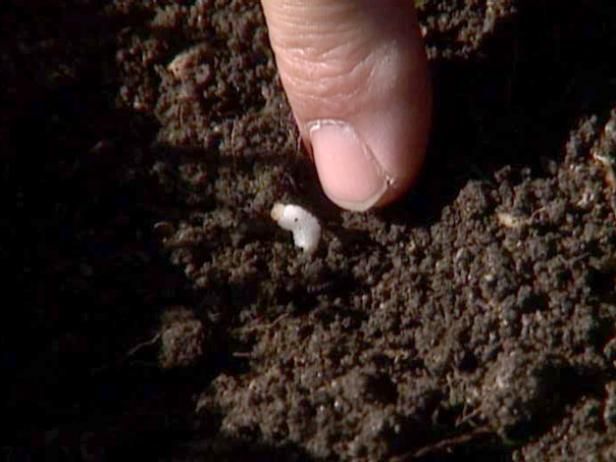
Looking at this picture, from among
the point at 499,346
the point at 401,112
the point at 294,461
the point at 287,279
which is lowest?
the point at 294,461

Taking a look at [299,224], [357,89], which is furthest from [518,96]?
[299,224]

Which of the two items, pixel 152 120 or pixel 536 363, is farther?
pixel 152 120

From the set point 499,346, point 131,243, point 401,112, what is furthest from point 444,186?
point 131,243

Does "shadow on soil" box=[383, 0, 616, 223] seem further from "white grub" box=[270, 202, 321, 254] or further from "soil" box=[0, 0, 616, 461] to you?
"white grub" box=[270, 202, 321, 254]

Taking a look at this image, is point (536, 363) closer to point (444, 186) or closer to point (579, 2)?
point (444, 186)

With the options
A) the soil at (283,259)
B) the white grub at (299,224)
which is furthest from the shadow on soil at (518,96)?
the white grub at (299,224)

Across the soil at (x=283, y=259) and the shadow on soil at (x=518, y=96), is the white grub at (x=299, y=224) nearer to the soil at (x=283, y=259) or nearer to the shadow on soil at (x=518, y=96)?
the soil at (x=283, y=259)
